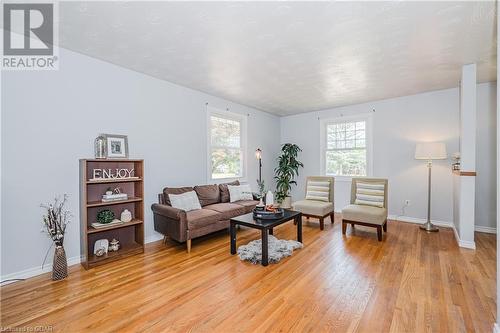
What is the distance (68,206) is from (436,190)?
599 centimetres

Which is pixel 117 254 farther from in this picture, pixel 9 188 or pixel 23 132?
pixel 23 132

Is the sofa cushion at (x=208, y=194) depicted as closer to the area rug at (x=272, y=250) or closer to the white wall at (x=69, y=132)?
the white wall at (x=69, y=132)

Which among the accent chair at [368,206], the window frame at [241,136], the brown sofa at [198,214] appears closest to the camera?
the brown sofa at [198,214]

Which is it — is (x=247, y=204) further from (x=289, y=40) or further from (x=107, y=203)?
(x=289, y=40)

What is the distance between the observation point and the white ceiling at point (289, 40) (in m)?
2.07

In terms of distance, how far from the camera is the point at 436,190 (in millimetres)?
4430

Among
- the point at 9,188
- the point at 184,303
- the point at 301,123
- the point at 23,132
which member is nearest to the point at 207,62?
the point at 23,132

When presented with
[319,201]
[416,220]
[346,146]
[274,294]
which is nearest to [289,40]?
[274,294]

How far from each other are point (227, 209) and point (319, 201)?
194 centimetres

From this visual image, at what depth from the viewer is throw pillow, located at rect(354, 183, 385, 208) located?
3966mm

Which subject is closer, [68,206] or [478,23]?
[478,23]

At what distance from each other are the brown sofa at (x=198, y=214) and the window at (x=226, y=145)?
0.56 metres

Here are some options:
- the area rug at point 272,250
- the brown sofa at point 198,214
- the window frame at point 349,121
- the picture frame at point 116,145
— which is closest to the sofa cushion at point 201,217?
the brown sofa at point 198,214

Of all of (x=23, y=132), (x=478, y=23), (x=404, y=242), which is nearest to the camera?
(x=478, y=23)
